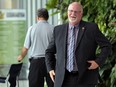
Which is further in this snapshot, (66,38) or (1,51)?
(1,51)

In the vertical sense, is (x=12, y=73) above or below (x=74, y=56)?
below

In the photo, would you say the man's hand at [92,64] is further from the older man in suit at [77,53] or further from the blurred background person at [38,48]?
the blurred background person at [38,48]

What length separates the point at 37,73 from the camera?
776cm

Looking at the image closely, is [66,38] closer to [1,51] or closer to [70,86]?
[70,86]


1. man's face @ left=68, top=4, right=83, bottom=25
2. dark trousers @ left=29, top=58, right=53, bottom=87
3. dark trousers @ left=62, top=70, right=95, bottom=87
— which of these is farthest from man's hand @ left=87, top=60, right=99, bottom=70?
dark trousers @ left=29, top=58, right=53, bottom=87

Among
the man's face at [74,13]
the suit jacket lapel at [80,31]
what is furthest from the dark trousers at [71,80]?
the man's face at [74,13]

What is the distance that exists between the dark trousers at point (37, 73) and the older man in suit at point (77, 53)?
239 cm

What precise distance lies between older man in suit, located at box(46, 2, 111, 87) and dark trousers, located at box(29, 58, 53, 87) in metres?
2.39

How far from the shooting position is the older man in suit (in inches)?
204

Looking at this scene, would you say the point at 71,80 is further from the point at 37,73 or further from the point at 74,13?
the point at 37,73

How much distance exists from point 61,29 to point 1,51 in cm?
613

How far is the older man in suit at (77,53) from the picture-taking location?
518cm

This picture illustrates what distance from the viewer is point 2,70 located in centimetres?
1096

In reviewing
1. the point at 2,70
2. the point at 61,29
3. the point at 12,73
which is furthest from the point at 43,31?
the point at 2,70
